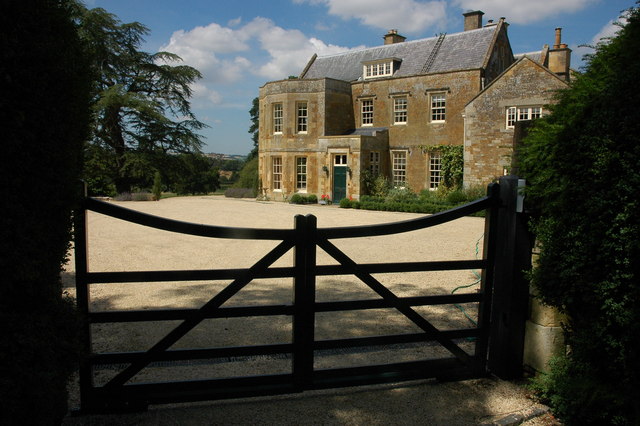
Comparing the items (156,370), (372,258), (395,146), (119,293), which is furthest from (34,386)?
(395,146)

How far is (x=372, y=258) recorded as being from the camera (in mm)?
9812

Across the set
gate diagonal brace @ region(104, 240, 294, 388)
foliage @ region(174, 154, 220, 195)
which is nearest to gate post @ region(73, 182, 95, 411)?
gate diagonal brace @ region(104, 240, 294, 388)

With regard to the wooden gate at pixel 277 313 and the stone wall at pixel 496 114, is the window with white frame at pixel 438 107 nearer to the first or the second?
the stone wall at pixel 496 114

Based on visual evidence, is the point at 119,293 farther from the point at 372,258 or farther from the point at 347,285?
the point at 372,258

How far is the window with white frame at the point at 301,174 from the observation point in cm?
2972

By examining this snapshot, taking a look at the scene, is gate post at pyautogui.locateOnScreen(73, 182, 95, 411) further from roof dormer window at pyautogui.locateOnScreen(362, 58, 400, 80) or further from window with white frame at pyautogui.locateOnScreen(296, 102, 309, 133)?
roof dormer window at pyautogui.locateOnScreen(362, 58, 400, 80)

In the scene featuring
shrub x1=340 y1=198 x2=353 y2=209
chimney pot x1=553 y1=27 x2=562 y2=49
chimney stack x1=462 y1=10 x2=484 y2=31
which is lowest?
shrub x1=340 y1=198 x2=353 y2=209

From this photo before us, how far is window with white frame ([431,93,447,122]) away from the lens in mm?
26922

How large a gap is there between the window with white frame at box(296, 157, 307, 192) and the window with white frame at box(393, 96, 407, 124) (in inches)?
239

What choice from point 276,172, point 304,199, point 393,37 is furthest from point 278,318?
point 393,37

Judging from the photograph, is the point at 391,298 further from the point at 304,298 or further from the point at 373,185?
the point at 373,185

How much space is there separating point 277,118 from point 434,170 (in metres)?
10.3

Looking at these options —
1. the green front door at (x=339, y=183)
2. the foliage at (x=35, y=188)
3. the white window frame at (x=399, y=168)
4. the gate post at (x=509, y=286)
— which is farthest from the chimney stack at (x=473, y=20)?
the foliage at (x=35, y=188)

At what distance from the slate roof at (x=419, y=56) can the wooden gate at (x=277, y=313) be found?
79.4ft
